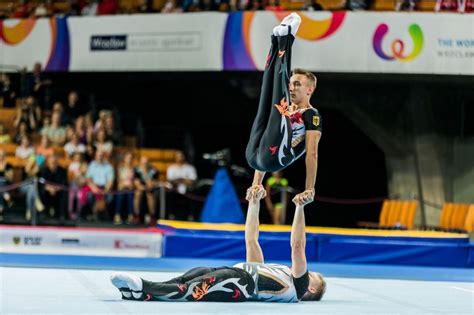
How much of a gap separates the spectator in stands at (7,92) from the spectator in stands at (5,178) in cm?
208

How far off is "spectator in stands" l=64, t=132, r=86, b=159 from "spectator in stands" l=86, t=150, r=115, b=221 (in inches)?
20.6

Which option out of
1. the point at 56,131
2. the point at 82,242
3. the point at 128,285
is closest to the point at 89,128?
the point at 56,131

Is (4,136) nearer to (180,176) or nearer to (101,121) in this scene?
(101,121)

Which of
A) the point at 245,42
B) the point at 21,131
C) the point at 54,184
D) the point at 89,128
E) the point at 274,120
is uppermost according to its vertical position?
the point at 245,42

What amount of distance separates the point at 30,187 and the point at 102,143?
6.34ft

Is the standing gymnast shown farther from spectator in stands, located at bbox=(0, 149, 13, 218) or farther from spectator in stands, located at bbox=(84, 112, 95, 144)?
spectator in stands, located at bbox=(84, 112, 95, 144)

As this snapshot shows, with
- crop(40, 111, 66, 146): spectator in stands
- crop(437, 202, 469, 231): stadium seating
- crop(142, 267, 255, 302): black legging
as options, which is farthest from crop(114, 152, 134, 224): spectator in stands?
crop(142, 267, 255, 302): black legging

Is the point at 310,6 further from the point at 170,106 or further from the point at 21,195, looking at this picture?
the point at 21,195

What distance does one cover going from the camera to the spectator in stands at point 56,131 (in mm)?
14984

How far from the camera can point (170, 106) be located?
18156 mm

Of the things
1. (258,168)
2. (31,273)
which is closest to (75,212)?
(31,273)

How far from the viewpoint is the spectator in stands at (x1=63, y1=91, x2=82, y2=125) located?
15.4 meters

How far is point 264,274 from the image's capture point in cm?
579

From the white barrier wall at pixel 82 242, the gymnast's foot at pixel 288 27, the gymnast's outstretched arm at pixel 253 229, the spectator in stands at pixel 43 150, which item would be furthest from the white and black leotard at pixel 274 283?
the spectator in stands at pixel 43 150
